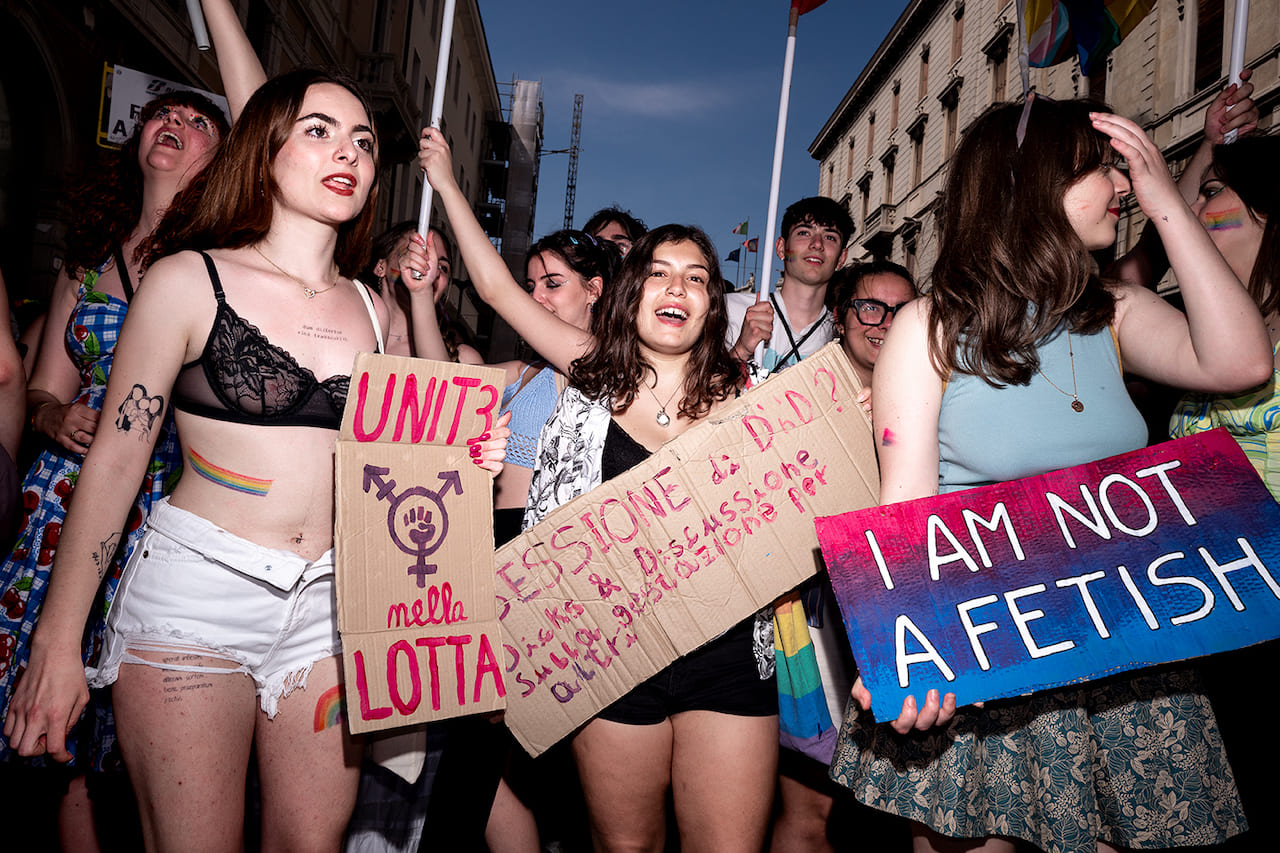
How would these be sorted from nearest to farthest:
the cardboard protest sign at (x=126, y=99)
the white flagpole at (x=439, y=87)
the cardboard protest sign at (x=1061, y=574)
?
1. the cardboard protest sign at (x=1061, y=574)
2. the white flagpole at (x=439, y=87)
3. the cardboard protest sign at (x=126, y=99)

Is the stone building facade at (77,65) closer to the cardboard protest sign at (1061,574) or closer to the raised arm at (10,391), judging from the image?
the raised arm at (10,391)

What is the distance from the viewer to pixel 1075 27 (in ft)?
9.82

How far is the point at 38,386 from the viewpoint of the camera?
2.67 metres

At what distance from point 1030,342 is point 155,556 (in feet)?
6.60

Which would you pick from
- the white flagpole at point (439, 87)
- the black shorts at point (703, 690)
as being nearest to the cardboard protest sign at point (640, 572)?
the black shorts at point (703, 690)

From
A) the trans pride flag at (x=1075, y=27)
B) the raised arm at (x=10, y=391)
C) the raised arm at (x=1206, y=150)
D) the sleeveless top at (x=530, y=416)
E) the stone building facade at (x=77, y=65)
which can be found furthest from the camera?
the stone building facade at (x=77, y=65)

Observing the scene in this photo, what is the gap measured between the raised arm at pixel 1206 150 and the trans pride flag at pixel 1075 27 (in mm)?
455

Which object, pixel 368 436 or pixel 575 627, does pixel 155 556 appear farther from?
pixel 575 627

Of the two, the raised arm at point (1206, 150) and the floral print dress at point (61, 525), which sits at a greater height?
the raised arm at point (1206, 150)

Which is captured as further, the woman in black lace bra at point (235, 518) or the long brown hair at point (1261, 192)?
the long brown hair at point (1261, 192)

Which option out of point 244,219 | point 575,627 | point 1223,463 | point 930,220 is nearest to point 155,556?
point 244,219

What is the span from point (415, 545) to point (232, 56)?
1705mm

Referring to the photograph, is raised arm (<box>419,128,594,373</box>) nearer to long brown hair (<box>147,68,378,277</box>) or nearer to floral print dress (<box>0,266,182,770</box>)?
long brown hair (<box>147,68,378,277</box>)

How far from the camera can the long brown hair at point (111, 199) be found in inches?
107
